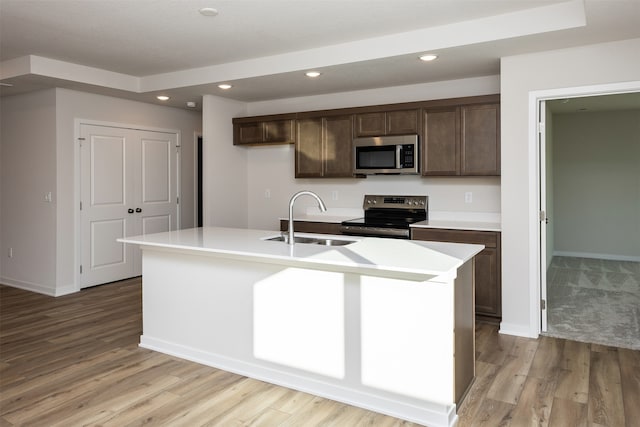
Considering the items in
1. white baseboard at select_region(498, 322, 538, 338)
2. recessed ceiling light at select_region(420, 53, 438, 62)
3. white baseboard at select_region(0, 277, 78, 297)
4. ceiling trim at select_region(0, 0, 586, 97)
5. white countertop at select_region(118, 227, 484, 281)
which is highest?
ceiling trim at select_region(0, 0, 586, 97)

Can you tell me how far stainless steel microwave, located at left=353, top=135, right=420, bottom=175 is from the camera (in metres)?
4.62

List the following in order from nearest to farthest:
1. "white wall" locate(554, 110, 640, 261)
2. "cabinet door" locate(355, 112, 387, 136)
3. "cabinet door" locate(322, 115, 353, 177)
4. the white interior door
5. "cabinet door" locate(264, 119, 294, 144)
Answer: the white interior door → "cabinet door" locate(355, 112, 387, 136) → "cabinet door" locate(322, 115, 353, 177) → "cabinet door" locate(264, 119, 294, 144) → "white wall" locate(554, 110, 640, 261)

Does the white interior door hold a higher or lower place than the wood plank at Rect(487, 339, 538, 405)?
higher

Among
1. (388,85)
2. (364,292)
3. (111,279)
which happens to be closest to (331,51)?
(388,85)

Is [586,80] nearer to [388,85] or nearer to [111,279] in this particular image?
[388,85]

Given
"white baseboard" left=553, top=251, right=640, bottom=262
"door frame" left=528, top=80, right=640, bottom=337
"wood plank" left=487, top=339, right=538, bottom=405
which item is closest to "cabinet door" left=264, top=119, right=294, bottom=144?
"door frame" left=528, top=80, right=640, bottom=337

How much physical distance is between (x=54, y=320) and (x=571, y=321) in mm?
4465

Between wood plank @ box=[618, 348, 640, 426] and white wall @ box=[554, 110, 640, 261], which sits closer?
wood plank @ box=[618, 348, 640, 426]

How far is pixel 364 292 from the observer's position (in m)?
2.62

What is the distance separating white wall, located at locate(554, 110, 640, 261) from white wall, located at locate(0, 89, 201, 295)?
20.0ft

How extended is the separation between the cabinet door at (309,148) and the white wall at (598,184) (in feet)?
13.8

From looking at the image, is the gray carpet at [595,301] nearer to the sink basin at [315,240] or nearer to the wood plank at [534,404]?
the wood plank at [534,404]

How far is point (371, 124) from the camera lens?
16.0 ft

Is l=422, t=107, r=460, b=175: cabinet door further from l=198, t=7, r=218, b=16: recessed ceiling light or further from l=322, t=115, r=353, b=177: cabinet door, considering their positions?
l=198, t=7, r=218, b=16: recessed ceiling light
